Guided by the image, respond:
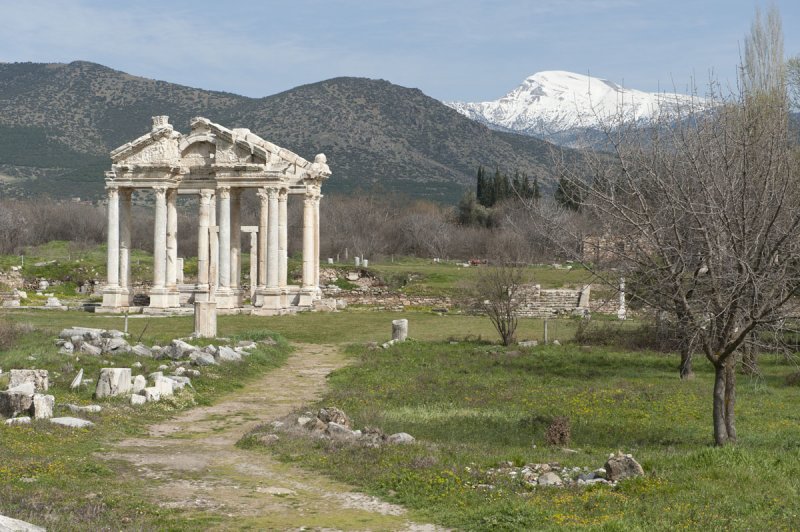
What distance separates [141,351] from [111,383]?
20.6 ft

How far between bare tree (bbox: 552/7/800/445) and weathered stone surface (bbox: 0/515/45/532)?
29.9 feet

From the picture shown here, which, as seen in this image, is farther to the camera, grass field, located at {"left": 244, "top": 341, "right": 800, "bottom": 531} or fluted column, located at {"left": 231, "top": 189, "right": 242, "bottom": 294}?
fluted column, located at {"left": 231, "top": 189, "right": 242, "bottom": 294}

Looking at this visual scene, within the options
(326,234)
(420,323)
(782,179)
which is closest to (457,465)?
(782,179)

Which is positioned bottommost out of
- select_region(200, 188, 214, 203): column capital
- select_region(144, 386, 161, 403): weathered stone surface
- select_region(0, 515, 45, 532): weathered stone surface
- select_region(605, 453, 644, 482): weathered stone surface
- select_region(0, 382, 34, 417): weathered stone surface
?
select_region(144, 386, 161, 403): weathered stone surface

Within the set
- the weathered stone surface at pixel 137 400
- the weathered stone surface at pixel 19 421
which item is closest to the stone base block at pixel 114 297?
the weathered stone surface at pixel 137 400

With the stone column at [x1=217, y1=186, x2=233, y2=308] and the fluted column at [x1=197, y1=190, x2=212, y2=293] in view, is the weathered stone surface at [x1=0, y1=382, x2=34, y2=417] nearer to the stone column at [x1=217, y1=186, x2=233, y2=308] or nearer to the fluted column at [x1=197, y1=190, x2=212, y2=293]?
the stone column at [x1=217, y1=186, x2=233, y2=308]

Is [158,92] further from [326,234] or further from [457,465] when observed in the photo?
[457,465]

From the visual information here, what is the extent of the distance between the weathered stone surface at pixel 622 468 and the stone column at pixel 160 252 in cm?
3601

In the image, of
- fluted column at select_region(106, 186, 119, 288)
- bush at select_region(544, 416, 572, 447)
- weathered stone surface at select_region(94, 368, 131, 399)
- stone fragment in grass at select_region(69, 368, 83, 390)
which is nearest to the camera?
bush at select_region(544, 416, 572, 447)

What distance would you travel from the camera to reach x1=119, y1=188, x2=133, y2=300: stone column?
155 feet

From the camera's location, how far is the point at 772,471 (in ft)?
41.4

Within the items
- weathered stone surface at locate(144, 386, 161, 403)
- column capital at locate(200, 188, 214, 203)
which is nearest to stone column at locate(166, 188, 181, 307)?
column capital at locate(200, 188, 214, 203)

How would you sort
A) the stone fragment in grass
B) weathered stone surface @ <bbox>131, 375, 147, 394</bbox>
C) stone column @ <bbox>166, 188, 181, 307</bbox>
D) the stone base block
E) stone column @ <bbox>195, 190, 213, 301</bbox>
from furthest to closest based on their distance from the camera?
1. stone column @ <bbox>195, 190, 213, 301</bbox>
2. stone column @ <bbox>166, 188, 181, 307</bbox>
3. the stone base block
4. the stone fragment in grass
5. weathered stone surface @ <bbox>131, 375, 147, 394</bbox>

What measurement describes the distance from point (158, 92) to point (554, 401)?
159m
